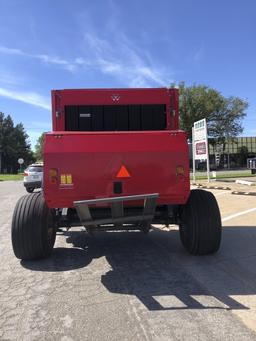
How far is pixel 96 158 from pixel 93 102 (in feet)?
7.34

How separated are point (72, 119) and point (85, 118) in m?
0.24

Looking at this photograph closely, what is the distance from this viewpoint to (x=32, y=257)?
7.92 m

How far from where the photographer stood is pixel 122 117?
9.08m

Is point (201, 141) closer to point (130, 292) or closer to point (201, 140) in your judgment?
point (201, 140)

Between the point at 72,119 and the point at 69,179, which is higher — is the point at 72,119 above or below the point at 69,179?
above

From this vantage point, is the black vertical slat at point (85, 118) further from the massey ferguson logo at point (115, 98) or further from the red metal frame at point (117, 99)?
the massey ferguson logo at point (115, 98)

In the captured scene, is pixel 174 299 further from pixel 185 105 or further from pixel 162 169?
pixel 185 105

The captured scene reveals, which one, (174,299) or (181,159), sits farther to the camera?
(181,159)

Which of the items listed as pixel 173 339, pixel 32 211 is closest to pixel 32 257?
pixel 32 211

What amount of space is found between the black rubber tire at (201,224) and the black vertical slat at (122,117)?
6.14 ft

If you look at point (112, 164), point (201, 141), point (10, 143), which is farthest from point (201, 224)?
point (10, 143)

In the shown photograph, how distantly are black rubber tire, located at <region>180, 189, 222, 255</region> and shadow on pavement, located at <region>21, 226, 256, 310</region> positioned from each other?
0.19 meters

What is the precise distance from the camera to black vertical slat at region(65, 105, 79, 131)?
903 centimetres

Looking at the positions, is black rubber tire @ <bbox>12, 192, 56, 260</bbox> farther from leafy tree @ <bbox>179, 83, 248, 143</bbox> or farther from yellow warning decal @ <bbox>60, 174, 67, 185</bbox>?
leafy tree @ <bbox>179, 83, 248, 143</bbox>
